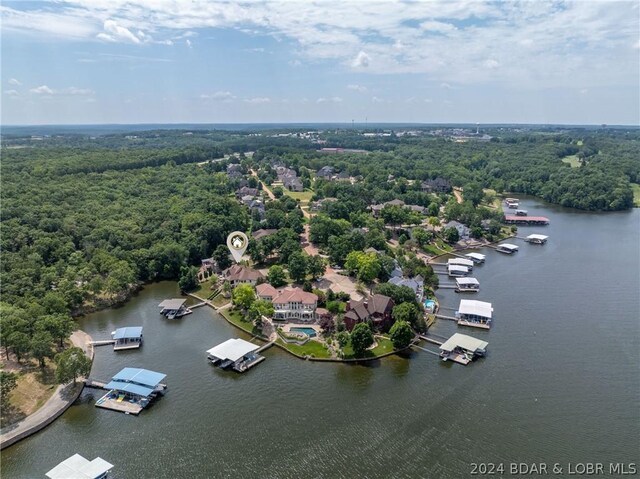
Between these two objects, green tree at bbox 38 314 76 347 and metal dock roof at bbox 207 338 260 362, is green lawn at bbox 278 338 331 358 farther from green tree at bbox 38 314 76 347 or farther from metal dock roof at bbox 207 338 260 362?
green tree at bbox 38 314 76 347

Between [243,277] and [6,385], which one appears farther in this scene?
[243,277]

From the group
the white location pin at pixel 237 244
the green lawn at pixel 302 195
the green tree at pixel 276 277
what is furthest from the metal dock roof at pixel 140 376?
the green lawn at pixel 302 195

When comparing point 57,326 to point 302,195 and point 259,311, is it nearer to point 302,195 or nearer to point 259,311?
point 259,311

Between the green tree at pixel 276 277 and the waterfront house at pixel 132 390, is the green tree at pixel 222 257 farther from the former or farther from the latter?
the waterfront house at pixel 132 390

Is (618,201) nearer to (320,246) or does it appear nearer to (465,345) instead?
(320,246)

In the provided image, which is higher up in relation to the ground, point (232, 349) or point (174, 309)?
point (232, 349)

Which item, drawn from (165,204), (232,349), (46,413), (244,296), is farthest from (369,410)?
(165,204)
